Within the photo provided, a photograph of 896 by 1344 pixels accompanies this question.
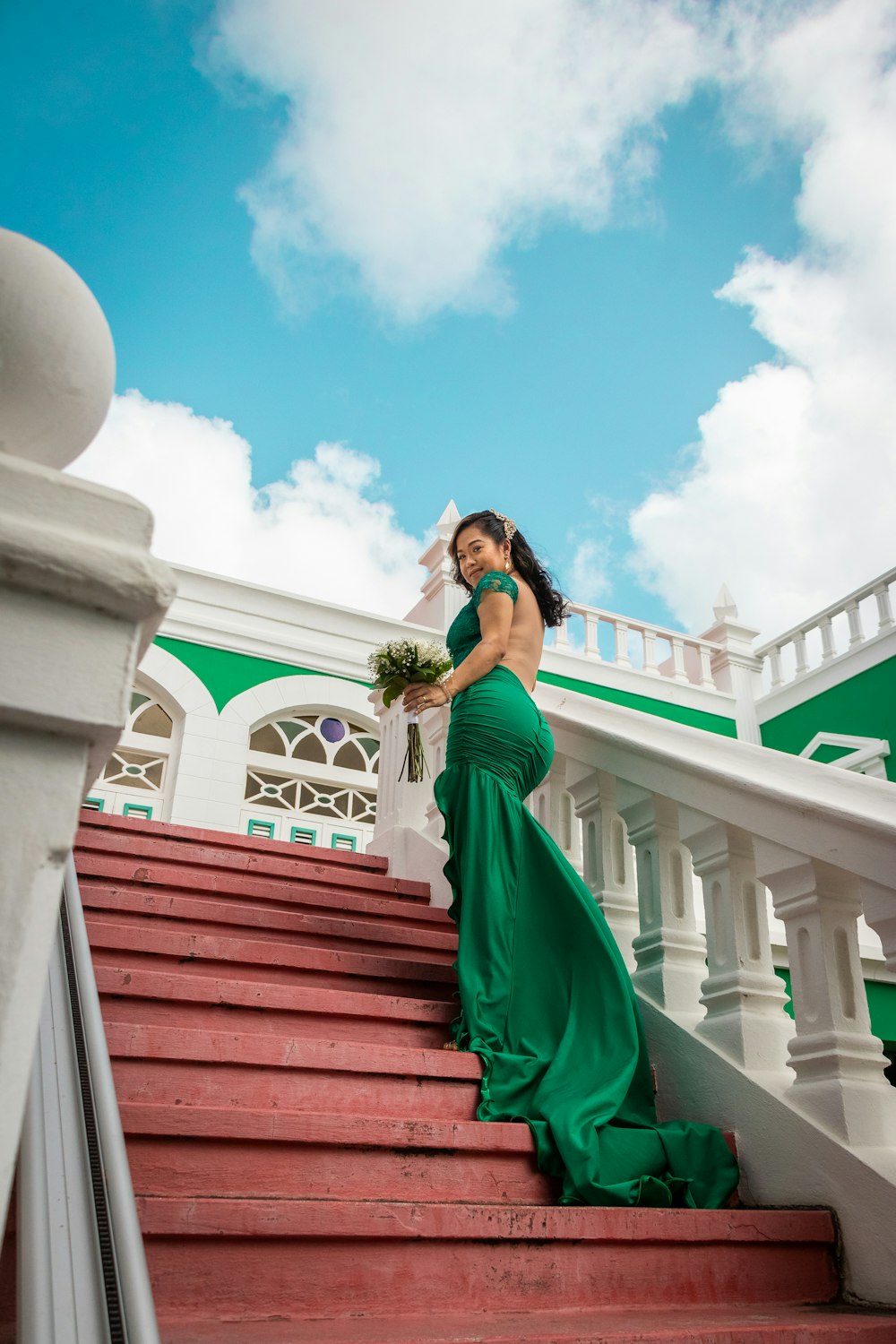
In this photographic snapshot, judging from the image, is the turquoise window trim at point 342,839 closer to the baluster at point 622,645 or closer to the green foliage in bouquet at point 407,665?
the baluster at point 622,645

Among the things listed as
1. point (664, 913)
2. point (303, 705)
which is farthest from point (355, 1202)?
point (303, 705)

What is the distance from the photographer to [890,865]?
206 centimetres

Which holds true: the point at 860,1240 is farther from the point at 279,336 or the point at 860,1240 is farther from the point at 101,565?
the point at 279,336

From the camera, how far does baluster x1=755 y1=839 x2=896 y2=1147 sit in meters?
2.14

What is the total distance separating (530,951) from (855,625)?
9317mm

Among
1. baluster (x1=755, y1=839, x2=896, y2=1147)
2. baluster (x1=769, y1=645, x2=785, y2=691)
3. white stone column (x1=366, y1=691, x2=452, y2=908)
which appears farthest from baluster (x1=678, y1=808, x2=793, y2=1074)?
baluster (x1=769, y1=645, x2=785, y2=691)

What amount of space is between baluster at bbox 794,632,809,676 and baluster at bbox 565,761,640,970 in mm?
9233

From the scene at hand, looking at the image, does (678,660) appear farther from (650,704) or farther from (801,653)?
(801,653)

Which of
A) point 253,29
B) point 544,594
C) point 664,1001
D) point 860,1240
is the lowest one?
point 860,1240

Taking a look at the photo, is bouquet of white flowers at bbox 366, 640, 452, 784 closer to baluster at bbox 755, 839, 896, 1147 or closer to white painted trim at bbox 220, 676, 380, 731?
baluster at bbox 755, 839, 896, 1147

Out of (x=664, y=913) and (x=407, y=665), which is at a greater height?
(x=407, y=665)

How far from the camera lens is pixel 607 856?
3158 mm

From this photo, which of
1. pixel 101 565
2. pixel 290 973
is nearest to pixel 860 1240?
pixel 290 973

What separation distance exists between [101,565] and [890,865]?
182cm
